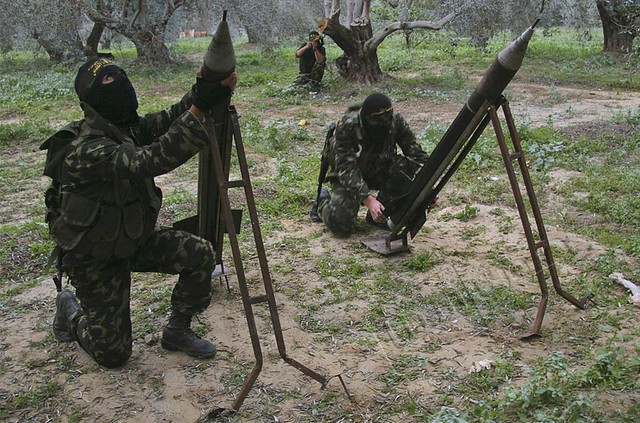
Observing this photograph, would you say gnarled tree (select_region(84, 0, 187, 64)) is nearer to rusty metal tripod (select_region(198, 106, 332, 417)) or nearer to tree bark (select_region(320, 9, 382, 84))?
tree bark (select_region(320, 9, 382, 84))

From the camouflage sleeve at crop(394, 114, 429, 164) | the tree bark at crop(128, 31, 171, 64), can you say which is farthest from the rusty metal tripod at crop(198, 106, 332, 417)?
the tree bark at crop(128, 31, 171, 64)

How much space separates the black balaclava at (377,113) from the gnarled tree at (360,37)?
26.6 ft

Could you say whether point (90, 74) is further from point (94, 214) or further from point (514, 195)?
point (514, 195)

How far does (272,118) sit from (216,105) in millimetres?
8012

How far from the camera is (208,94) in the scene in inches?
120

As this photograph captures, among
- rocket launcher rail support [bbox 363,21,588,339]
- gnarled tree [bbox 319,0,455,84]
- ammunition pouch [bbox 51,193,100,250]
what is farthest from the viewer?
gnarled tree [bbox 319,0,455,84]

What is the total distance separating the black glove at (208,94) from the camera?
10.0ft

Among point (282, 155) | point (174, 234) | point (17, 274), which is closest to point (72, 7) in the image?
point (282, 155)

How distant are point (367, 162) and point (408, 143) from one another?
1.37ft

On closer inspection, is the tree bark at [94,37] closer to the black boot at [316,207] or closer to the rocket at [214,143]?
the black boot at [316,207]

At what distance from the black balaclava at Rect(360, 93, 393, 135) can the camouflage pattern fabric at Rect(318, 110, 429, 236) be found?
0.35 ft

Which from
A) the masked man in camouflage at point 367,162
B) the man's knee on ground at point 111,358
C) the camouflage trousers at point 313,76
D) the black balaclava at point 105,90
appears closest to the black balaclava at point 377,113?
the masked man in camouflage at point 367,162

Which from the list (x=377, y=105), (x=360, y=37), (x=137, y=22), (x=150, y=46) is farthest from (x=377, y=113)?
(x=150, y=46)

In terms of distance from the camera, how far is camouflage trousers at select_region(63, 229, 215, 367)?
3.52m
